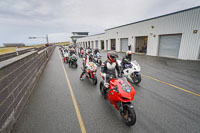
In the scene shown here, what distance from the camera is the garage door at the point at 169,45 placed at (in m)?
13.0

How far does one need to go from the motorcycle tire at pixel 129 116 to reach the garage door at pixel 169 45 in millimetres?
14294

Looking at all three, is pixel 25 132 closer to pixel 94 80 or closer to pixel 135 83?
pixel 94 80

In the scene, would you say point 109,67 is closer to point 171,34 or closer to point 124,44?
point 171,34

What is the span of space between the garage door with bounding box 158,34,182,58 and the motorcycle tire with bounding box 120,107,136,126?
14.3 m

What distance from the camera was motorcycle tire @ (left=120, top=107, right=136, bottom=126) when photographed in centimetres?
263

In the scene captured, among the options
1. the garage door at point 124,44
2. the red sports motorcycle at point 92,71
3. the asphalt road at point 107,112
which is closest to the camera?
the asphalt road at point 107,112

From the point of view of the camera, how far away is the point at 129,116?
9.14 ft

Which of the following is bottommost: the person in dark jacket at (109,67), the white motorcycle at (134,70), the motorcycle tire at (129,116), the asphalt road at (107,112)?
the asphalt road at (107,112)

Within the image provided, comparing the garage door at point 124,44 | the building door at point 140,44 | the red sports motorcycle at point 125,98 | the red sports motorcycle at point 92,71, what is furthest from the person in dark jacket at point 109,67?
the garage door at point 124,44

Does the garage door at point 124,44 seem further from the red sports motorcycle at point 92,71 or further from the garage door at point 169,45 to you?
the red sports motorcycle at point 92,71

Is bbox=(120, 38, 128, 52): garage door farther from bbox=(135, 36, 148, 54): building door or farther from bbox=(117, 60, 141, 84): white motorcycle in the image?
bbox=(117, 60, 141, 84): white motorcycle

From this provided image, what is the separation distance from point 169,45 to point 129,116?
14.9 meters

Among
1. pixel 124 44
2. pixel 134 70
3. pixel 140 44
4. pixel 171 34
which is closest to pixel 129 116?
pixel 134 70

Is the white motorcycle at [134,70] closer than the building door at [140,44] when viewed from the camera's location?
Yes
